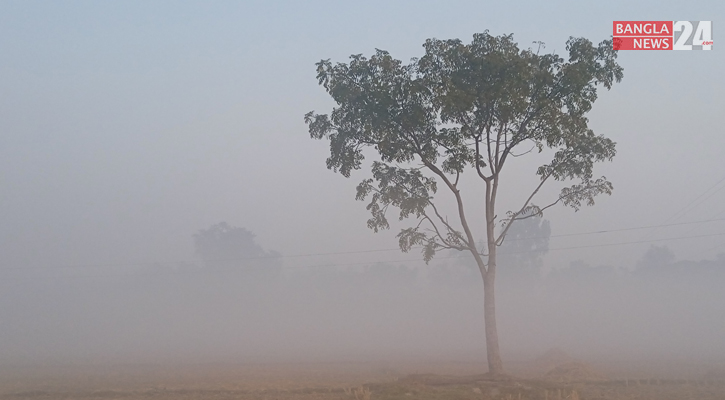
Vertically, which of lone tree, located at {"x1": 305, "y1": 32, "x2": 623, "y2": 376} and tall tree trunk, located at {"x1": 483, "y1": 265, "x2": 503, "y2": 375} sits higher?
lone tree, located at {"x1": 305, "y1": 32, "x2": 623, "y2": 376}

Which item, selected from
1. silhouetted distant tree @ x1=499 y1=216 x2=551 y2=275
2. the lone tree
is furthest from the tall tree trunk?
silhouetted distant tree @ x1=499 y1=216 x2=551 y2=275

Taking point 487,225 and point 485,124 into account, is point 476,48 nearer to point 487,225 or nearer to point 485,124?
point 485,124

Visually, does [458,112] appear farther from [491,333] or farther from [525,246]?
[525,246]

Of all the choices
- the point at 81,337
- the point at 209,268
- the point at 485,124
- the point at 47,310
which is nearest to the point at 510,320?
the point at 209,268

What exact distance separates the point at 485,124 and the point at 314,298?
102 metres

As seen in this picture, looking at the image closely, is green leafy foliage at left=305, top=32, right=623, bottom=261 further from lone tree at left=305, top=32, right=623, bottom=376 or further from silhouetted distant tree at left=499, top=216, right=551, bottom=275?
silhouetted distant tree at left=499, top=216, right=551, bottom=275

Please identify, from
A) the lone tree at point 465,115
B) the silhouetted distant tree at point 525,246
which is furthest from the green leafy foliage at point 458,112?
the silhouetted distant tree at point 525,246

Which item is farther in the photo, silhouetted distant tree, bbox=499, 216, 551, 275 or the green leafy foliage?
silhouetted distant tree, bbox=499, 216, 551, 275

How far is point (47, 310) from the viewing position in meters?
104

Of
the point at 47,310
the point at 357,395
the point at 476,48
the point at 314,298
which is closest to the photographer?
the point at 357,395

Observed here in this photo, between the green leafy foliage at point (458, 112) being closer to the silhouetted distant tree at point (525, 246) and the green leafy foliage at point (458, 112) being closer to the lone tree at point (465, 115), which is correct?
the lone tree at point (465, 115)

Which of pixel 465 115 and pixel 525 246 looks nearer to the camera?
pixel 465 115

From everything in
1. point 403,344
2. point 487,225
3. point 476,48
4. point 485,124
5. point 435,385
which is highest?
point 476,48

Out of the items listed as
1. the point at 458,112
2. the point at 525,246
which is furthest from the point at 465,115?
the point at 525,246
